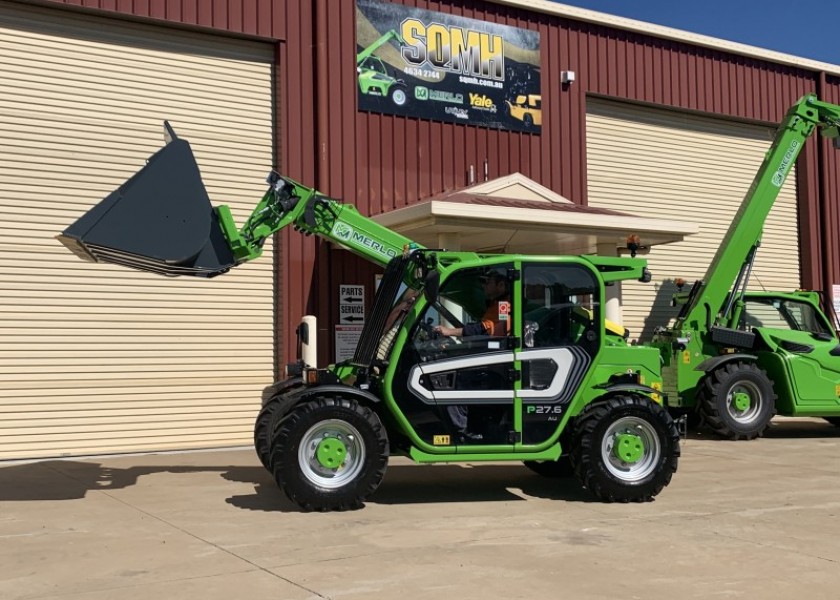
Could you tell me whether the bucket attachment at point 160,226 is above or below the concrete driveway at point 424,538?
above

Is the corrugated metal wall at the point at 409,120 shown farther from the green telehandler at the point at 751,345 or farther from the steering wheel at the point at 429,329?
the steering wheel at the point at 429,329

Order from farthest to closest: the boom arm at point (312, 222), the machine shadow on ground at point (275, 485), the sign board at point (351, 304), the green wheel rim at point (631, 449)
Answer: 1. the sign board at point (351, 304)
2. the boom arm at point (312, 222)
3. the machine shadow on ground at point (275, 485)
4. the green wheel rim at point (631, 449)

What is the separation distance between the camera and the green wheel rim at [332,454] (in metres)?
7.86

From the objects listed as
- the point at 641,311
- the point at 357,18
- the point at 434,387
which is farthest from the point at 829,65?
the point at 434,387

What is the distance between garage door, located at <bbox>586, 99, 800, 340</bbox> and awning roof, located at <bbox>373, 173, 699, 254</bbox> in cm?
235

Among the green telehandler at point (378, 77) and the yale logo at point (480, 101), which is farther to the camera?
the yale logo at point (480, 101)

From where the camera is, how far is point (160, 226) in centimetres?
795

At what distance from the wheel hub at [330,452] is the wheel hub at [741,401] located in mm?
7800

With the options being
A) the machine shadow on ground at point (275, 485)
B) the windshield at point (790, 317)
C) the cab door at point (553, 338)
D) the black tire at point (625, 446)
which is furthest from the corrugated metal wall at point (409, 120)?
the black tire at point (625, 446)

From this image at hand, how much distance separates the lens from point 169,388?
12.7m

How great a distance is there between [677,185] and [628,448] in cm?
Result: 1046

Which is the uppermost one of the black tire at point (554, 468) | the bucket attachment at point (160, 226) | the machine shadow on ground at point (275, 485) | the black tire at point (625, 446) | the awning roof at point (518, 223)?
the awning roof at point (518, 223)

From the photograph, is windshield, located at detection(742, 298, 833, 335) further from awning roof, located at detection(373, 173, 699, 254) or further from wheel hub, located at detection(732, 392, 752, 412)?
awning roof, located at detection(373, 173, 699, 254)

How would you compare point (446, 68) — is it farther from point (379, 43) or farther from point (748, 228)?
point (748, 228)
